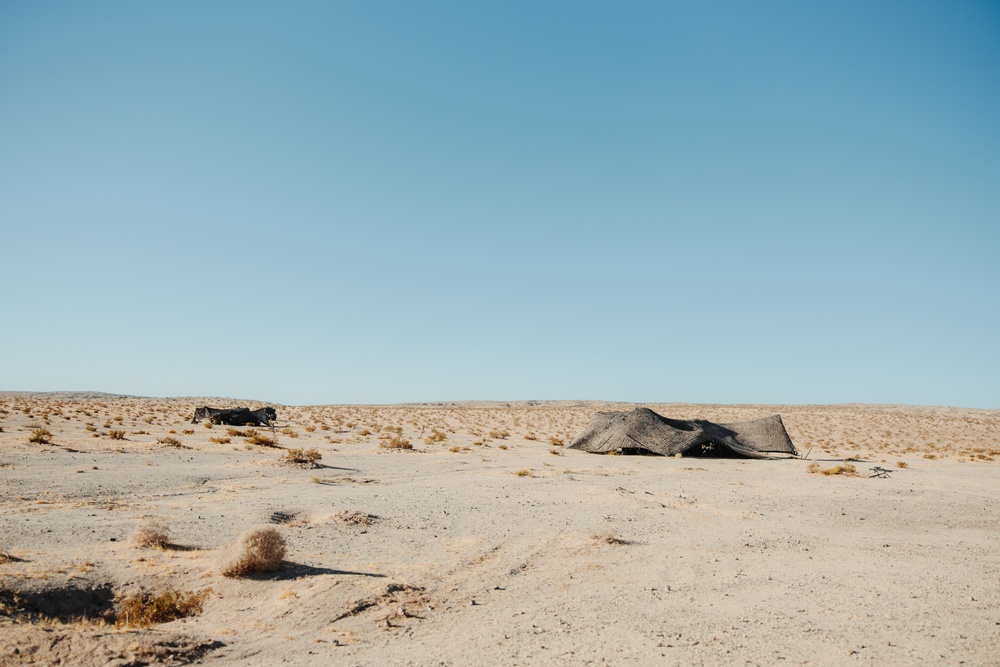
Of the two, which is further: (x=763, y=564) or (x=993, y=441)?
(x=993, y=441)

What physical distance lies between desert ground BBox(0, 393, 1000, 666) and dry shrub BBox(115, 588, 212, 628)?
0.02 metres

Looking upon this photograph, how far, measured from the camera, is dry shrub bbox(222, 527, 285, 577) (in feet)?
23.5

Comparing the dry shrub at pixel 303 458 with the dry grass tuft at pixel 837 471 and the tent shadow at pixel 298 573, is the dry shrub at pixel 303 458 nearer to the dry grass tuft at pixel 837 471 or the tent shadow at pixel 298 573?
the tent shadow at pixel 298 573

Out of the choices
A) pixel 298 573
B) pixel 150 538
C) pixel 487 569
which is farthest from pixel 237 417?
pixel 487 569

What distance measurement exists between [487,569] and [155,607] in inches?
143

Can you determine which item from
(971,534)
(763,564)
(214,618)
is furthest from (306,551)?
(971,534)

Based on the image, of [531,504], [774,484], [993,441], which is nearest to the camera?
[531,504]

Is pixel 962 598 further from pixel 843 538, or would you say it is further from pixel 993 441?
pixel 993 441

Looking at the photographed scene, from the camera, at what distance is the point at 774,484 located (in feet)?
51.7

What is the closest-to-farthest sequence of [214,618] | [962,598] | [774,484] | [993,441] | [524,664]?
1. [524,664]
2. [214,618]
3. [962,598]
4. [774,484]
5. [993,441]

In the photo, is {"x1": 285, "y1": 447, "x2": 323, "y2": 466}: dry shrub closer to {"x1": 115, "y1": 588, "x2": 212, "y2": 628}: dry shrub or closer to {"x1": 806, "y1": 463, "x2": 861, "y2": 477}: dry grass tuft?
{"x1": 115, "y1": 588, "x2": 212, "y2": 628}: dry shrub

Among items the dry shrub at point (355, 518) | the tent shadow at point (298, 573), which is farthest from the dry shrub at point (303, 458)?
the tent shadow at point (298, 573)

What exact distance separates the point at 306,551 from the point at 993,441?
43435 millimetres

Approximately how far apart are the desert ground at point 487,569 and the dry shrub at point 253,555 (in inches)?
5.2
